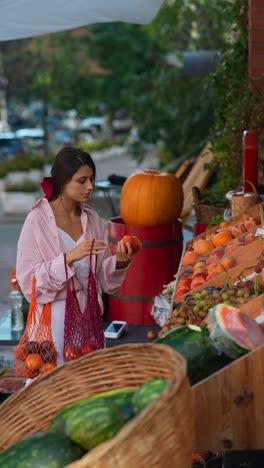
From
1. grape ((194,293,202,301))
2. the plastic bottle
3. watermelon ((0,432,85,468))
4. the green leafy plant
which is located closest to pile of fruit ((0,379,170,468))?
watermelon ((0,432,85,468))

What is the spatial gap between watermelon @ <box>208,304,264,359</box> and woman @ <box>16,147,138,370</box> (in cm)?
160

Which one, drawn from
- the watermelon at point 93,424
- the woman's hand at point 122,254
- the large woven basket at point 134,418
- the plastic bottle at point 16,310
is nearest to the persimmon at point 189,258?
the woman's hand at point 122,254

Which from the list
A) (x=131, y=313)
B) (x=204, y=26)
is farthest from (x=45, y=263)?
(x=204, y=26)

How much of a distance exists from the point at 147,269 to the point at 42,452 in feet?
14.2

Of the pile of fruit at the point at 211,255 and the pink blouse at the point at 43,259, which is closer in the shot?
the pink blouse at the point at 43,259

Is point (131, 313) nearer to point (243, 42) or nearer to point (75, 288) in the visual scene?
point (75, 288)

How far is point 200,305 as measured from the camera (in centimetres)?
412

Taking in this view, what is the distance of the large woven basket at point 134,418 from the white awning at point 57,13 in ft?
13.2

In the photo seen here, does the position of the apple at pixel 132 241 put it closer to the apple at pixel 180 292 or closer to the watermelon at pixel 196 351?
the apple at pixel 180 292

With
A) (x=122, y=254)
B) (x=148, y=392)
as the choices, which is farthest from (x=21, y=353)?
(x=148, y=392)

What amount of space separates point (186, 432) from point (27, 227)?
95.9 inches

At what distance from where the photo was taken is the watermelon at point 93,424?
2441 mm

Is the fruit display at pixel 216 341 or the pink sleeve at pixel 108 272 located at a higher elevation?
the fruit display at pixel 216 341

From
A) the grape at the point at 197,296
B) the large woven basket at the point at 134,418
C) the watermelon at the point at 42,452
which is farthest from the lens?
the grape at the point at 197,296
